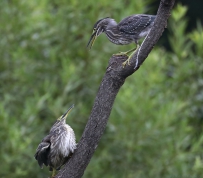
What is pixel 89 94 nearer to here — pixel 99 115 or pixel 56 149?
pixel 56 149

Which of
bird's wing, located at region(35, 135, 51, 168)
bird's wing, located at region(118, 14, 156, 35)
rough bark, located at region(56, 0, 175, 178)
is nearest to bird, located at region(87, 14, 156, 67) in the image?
bird's wing, located at region(118, 14, 156, 35)

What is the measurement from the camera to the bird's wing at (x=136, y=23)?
4344mm

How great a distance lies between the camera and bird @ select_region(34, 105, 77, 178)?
4.29 m

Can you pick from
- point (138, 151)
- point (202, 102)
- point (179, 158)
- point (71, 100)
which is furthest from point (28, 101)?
point (202, 102)

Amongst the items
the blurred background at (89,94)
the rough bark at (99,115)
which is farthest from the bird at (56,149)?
the blurred background at (89,94)

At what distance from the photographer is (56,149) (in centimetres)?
445

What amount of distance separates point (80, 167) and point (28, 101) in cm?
230

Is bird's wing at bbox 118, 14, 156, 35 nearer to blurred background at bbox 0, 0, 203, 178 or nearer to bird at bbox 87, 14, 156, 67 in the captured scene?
bird at bbox 87, 14, 156, 67

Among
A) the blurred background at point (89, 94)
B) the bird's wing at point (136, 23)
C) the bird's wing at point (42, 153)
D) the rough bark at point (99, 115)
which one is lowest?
the rough bark at point (99, 115)

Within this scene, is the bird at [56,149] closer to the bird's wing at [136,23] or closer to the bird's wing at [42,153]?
the bird's wing at [42,153]

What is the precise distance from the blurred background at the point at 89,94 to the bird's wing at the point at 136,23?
153 cm

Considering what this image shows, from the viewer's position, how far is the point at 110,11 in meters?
6.61

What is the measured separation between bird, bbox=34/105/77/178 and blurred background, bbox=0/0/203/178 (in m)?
1.02

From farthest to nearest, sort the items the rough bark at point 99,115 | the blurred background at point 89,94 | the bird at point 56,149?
the blurred background at point 89,94 < the bird at point 56,149 < the rough bark at point 99,115
